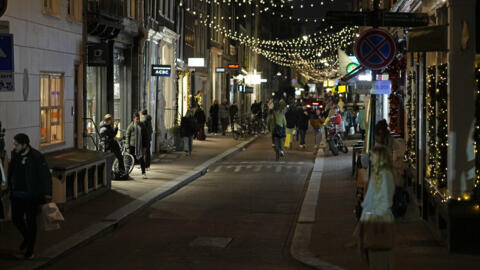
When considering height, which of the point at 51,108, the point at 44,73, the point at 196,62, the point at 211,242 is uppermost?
the point at 196,62

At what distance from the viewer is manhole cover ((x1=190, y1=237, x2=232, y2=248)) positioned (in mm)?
12734

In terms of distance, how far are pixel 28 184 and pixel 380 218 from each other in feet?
16.3

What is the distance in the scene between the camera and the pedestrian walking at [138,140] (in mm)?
21737

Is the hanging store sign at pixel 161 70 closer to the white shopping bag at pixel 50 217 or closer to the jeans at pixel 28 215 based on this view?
the jeans at pixel 28 215

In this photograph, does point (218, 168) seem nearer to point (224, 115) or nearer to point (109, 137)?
point (109, 137)

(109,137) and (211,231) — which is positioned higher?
(109,137)

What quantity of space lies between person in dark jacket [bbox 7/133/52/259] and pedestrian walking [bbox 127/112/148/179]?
1032 cm

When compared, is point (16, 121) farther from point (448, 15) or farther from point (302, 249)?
point (448, 15)

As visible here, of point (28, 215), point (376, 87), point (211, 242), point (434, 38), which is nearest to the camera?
point (28, 215)

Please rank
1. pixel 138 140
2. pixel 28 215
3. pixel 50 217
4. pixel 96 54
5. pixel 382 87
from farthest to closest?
pixel 138 140 → pixel 96 54 → pixel 382 87 → pixel 28 215 → pixel 50 217

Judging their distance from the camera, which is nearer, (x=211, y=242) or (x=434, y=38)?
(x=434, y=38)

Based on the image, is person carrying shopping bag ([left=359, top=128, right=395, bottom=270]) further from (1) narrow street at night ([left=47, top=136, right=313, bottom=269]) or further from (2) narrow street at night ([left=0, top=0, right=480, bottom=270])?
(1) narrow street at night ([left=47, top=136, right=313, bottom=269])

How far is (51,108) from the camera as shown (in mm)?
18203

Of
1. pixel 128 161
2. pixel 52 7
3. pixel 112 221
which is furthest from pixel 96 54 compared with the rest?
pixel 112 221
